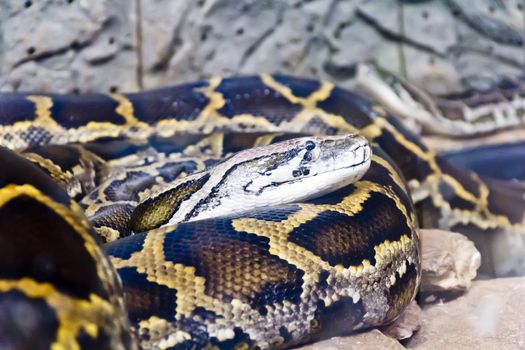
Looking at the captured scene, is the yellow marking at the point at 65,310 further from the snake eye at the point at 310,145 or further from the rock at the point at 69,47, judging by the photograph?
the rock at the point at 69,47

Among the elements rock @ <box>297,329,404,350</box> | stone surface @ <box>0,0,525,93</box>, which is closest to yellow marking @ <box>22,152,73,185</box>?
stone surface @ <box>0,0,525,93</box>

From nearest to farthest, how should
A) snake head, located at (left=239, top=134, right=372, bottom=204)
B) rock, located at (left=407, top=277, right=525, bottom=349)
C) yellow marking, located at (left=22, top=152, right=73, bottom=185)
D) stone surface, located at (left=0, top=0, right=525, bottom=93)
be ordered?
rock, located at (left=407, top=277, right=525, bottom=349) → snake head, located at (left=239, top=134, right=372, bottom=204) → yellow marking, located at (left=22, top=152, right=73, bottom=185) → stone surface, located at (left=0, top=0, right=525, bottom=93)

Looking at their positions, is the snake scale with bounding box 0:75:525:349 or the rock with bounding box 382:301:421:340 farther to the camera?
the rock with bounding box 382:301:421:340

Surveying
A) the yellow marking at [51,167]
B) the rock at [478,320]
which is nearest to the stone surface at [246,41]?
the yellow marking at [51,167]

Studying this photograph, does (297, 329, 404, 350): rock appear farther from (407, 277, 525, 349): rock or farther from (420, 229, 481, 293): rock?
(420, 229, 481, 293): rock

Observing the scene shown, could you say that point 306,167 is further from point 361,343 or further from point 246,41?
point 246,41
